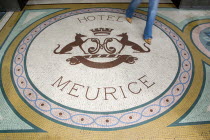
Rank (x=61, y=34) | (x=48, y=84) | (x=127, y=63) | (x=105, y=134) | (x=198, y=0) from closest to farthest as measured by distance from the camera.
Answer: (x=105, y=134) → (x=48, y=84) → (x=127, y=63) → (x=61, y=34) → (x=198, y=0)

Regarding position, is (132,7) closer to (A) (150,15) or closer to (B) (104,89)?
(A) (150,15)

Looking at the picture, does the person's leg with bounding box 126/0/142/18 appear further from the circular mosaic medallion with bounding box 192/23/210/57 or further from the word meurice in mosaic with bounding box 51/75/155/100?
the word meurice in mosaic with bounding box 51/75/155/100

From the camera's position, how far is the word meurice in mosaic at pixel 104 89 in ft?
6.49

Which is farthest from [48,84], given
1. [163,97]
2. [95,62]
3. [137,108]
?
[163,97]

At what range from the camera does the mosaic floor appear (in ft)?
5.68

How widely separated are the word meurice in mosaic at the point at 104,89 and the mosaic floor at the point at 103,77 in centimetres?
1

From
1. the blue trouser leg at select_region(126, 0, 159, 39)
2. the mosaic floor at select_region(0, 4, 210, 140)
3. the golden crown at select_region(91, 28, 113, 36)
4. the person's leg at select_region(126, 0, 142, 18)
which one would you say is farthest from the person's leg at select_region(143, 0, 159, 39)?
the golden crown at select_region(91, 28, 113, 36)

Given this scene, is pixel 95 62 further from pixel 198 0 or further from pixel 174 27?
pixel 198 0

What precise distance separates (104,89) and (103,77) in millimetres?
Result: 181

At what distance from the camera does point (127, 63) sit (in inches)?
91.5

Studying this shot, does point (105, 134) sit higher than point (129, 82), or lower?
lower

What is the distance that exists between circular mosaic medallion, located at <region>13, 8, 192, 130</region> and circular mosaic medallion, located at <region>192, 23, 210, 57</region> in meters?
0.25

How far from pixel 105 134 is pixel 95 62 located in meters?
0.98

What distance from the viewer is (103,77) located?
2.16 m
